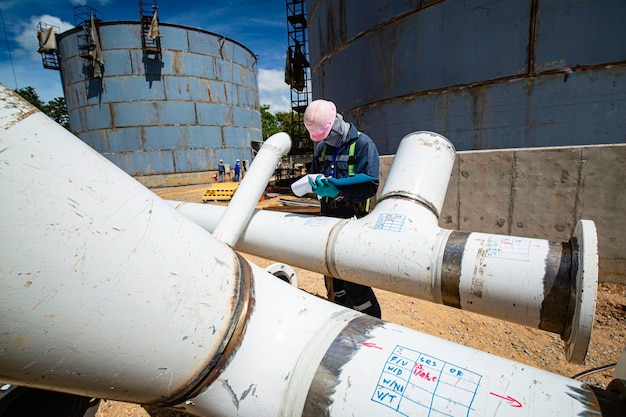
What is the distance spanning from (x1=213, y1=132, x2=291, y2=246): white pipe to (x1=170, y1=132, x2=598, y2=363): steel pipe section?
233mm

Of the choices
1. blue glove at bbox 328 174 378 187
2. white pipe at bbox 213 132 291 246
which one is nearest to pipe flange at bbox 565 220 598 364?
blue glove at bbox 328 174 378 187

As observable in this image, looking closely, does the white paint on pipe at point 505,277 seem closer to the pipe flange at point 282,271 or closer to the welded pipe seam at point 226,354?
the welded pipe seam at point 226,354

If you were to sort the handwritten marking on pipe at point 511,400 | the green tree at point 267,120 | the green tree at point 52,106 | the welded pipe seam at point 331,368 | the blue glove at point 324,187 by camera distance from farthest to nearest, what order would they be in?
the green tree at point 267,120, the green tree at point 52,106, the blue glove at point 324,187, the welded pipe seam at point 331,368, the handwritten marking on pipe at point 511,400

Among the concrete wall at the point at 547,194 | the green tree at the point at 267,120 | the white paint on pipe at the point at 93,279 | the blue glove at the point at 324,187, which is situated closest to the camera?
the white paint on pipe at the point at 93,279

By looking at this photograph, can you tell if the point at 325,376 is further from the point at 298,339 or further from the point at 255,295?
the point at 255,295

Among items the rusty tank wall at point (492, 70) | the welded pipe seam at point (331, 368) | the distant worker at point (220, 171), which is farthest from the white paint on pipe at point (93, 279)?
the distant worker at point (220, 171)

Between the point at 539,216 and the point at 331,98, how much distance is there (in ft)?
16.9

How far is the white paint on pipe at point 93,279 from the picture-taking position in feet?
2.35

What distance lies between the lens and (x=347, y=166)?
2.50 metres

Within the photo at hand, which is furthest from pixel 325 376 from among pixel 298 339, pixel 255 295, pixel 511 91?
pixel 511 91

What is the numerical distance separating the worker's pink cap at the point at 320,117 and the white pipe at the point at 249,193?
1.41ft

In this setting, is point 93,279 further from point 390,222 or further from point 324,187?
point 324,187

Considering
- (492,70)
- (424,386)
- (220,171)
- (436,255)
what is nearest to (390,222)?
(436,255)

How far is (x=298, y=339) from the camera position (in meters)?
1.14
